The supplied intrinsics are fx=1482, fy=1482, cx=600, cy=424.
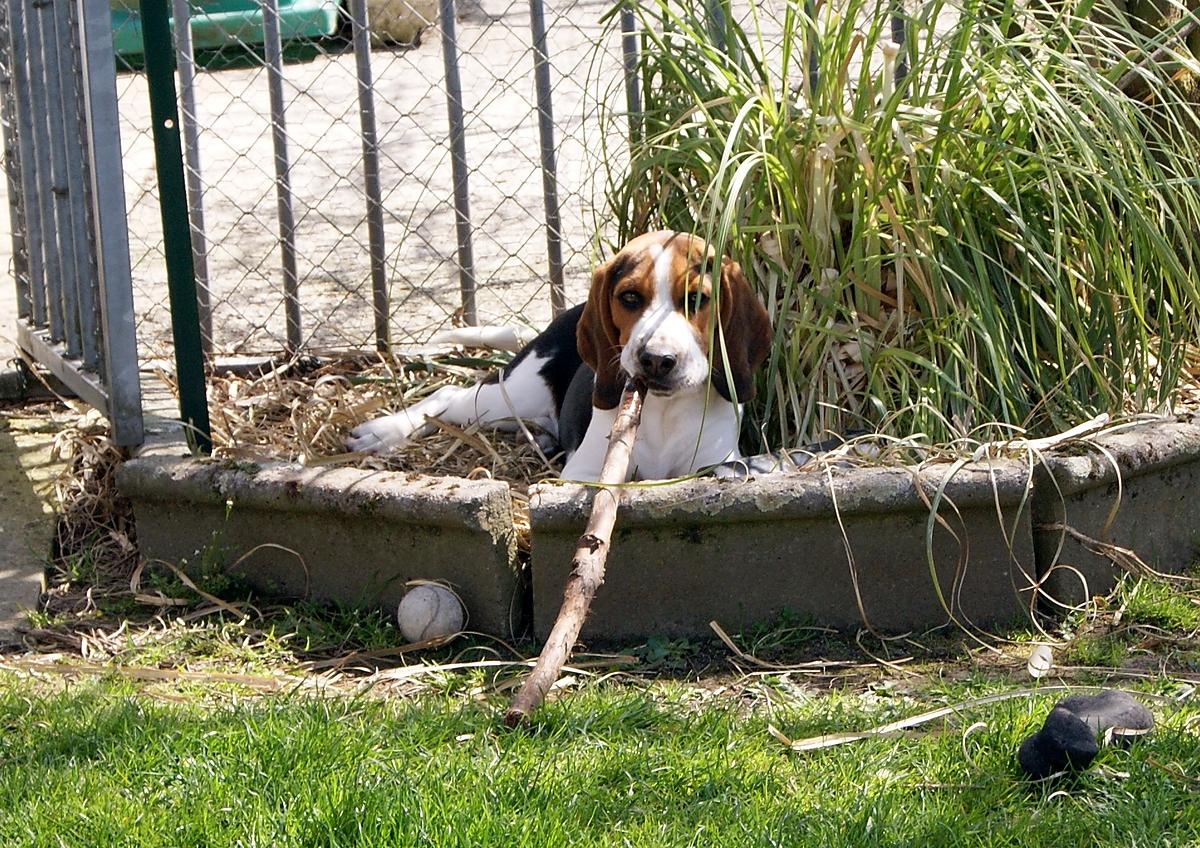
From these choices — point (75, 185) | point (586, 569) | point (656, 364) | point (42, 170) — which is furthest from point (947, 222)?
point (42, 170)

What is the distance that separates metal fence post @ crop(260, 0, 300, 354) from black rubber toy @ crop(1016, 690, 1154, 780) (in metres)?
3.56

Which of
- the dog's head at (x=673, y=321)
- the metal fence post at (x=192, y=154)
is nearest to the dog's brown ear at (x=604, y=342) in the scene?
the dog's head at (x=673, y=321)

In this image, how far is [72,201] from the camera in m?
4.51

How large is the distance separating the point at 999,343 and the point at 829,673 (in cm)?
108

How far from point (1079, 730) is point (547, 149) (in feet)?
11.1

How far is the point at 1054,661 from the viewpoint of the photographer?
11.7ft

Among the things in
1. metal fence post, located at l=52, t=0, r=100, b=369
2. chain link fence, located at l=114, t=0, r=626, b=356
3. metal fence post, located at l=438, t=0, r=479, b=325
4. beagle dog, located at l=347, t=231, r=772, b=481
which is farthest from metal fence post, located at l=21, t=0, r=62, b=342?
beagle dog, located at l=347, t=231, r=772, b=481

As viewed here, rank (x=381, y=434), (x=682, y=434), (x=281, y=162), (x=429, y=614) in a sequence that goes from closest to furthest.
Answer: (x=429, y=614), (x=682, y=434), (x=381, y=434), (x=281, y=162)

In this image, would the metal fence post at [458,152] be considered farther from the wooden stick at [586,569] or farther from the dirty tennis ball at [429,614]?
the dirty tennis ball at [429,614]

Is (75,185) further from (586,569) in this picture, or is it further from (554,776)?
(554,776)

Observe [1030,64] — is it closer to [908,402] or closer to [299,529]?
[908,402]

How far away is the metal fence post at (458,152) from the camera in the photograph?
5.50 m

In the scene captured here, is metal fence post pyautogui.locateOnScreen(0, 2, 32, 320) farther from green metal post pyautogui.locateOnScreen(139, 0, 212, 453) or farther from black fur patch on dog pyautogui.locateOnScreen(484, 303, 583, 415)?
black fur patch on dog pyautogui.locateOnScreen(484, 303, 583, 415)

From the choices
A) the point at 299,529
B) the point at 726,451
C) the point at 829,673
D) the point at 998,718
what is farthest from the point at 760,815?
the point at 299,529
